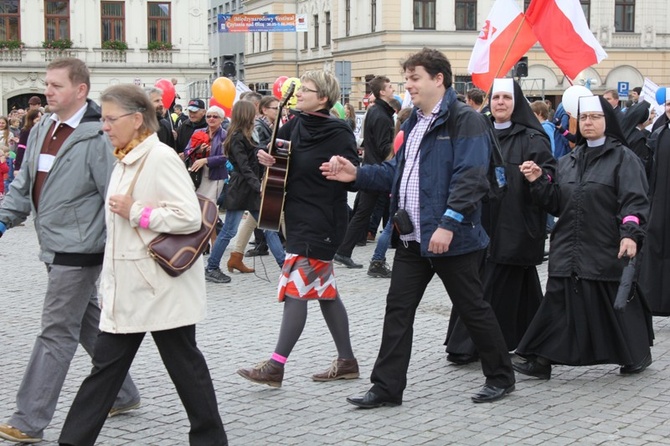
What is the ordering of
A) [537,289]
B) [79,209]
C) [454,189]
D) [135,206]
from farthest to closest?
[537,289] < [454,189] < [79,209] < [135,206]

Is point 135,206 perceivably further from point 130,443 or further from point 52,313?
point 130,443

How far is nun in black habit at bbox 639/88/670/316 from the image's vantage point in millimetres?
9000

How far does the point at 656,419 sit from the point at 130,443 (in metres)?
2.88

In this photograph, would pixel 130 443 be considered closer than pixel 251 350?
Yes

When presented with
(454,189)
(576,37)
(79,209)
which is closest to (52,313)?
(79,209)

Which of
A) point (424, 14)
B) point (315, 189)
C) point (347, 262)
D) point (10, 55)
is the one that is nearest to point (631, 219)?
point (315, 189)

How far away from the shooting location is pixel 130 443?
573 centimetres

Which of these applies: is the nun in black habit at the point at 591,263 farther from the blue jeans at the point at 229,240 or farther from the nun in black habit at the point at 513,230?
the blue jeans at the point at 229,240

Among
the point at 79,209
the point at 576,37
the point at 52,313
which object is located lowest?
the point at 52,313

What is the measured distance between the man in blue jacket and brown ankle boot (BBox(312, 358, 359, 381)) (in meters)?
0.62

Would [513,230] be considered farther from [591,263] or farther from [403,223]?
[403,223]

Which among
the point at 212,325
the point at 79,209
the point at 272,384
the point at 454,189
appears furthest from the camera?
the point at 212,325

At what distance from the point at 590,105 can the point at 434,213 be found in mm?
1612

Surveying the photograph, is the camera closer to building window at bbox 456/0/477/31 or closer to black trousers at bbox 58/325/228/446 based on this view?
black trousers at bbox 58/325/228/446
